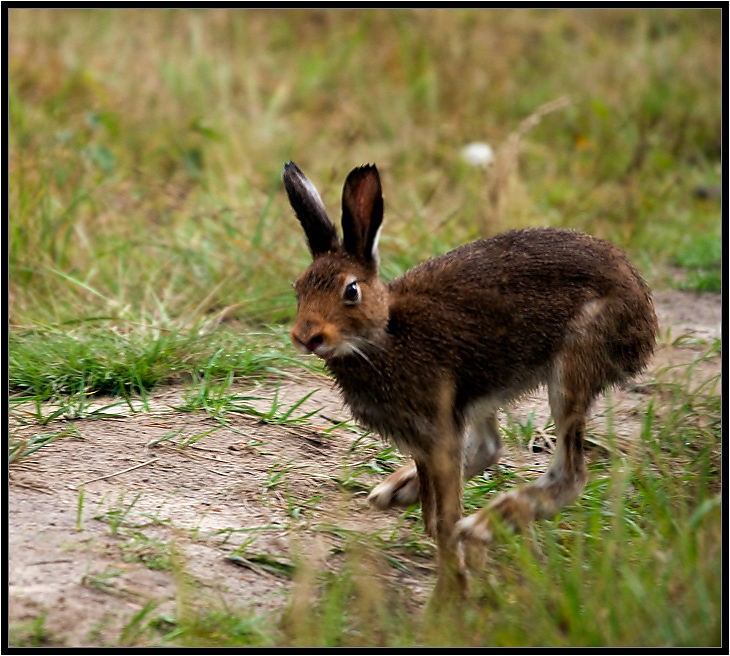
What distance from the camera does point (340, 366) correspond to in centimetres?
382

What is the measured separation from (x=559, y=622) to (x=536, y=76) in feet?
26.6

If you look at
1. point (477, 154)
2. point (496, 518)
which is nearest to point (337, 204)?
point (477, 154)

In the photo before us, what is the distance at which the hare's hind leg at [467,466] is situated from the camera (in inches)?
161

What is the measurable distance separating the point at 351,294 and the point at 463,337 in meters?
0.48

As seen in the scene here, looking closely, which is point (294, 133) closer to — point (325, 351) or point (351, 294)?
point (351, 294)

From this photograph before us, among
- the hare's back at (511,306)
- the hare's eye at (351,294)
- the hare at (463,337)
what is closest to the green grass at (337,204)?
the hare at (463,337)

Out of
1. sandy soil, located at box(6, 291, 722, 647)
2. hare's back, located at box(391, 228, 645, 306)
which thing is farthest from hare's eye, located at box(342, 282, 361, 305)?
sandy soil, located at box(6, 291, 722, 647)

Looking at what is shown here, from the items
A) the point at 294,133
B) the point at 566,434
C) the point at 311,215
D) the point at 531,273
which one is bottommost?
the point at 566,434

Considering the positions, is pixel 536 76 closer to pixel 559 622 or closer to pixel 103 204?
pixel 103 204

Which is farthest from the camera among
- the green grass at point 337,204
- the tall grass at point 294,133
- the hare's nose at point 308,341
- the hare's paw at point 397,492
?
the tall grass at point 294,133

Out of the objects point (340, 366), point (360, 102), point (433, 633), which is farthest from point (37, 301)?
point (360, 102)

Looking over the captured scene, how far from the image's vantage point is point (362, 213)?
375cm

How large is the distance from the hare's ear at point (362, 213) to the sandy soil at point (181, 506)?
33.6 inches

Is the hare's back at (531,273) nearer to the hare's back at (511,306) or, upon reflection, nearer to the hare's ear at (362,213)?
the hare's back at (511,306)
